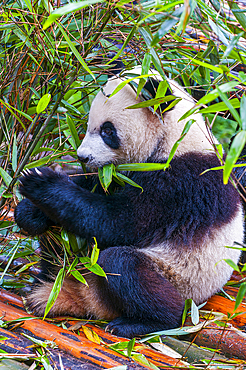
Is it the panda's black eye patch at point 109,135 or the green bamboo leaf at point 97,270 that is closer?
the green bamboo leaf at point 97,270

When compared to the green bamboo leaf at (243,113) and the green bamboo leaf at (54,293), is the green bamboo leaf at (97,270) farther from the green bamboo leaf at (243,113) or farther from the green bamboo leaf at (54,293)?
the green bamboo leaf at (243,113)

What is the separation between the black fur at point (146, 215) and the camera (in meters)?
1.99

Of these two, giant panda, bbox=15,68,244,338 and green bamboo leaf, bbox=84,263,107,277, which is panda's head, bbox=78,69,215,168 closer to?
giant panda, bbox=15,68,244,338

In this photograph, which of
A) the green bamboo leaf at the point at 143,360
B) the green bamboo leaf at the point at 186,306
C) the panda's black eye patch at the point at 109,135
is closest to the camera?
the green bamboo leaf at the point at 143,360

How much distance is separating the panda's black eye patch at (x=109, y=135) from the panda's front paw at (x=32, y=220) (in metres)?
0.64

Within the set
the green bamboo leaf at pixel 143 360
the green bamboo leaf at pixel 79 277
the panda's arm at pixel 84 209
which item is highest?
the panda's arm at pixel 84 209

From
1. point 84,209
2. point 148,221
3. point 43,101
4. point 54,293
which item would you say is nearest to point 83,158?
point 84,209

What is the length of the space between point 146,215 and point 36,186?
0.69m

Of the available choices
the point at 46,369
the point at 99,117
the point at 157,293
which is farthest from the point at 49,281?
the point at 99,117

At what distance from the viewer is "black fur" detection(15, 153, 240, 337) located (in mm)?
1992

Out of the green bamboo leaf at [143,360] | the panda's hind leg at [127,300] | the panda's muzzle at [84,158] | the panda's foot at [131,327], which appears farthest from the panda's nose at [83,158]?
the green bamboo leaf at [143,360]

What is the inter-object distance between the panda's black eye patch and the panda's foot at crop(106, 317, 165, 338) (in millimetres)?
1058

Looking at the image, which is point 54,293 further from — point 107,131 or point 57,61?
point 57,61

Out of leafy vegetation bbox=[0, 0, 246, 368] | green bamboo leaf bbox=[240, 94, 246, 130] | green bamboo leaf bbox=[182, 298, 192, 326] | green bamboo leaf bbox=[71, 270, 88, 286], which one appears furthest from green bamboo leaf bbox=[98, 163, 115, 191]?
green bamboo leaf bbox=[240, 94, 246, 130]
